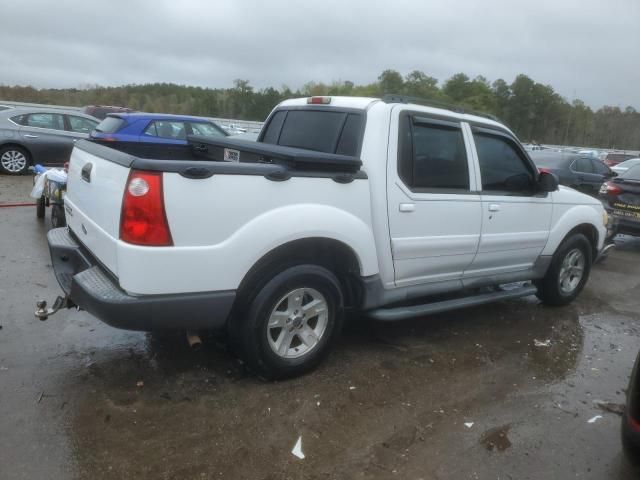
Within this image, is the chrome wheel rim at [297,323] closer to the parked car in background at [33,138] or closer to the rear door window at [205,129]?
the rear door window at [205,129]

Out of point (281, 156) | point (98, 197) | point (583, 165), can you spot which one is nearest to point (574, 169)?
point (583, 165)

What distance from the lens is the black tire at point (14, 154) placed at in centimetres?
1198

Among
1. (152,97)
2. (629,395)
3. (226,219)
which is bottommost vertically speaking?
(629,395)

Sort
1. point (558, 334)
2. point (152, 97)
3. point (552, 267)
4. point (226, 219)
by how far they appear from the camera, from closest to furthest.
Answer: point (226, 219) < point (558, 334) < point (552, 267) < point (152, 97)

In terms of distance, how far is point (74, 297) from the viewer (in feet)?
10.4

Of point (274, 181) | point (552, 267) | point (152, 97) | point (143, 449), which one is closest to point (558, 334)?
point (552, 267)

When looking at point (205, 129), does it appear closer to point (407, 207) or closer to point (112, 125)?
point (112, 125)

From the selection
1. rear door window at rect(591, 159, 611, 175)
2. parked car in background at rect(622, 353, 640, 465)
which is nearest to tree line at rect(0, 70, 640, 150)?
rear door window at rect(591, 159, 611, 175)

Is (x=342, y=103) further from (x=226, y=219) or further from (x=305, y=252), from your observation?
(x=226, y=219)

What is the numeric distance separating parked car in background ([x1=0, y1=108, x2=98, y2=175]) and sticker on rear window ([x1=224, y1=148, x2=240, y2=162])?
927 cm

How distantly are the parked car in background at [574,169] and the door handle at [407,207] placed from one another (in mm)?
10522

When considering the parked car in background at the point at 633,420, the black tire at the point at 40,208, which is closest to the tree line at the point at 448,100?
the black tire at the point at 40,208

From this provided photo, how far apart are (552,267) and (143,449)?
4.27 meters

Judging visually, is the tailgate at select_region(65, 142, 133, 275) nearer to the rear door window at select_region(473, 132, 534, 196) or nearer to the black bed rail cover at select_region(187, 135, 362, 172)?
the black bed rail cover at select_region(187, 135, 362, 172)
